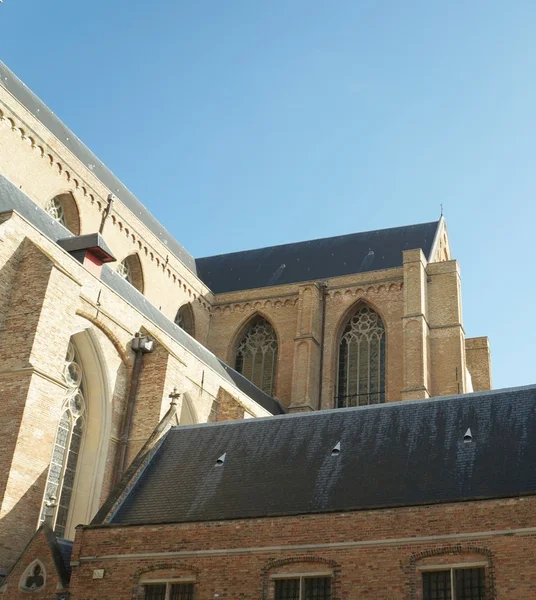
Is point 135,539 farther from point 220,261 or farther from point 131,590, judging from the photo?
point 220,261

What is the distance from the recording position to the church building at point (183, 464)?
13562 millimetres

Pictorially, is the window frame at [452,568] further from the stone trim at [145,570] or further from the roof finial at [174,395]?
the roof finial at [174,395]

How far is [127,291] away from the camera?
2452 cm

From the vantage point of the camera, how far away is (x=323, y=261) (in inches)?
1457

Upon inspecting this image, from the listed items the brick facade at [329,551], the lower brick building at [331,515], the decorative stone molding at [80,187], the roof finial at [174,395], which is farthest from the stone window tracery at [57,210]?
the brick facade at [329,551]

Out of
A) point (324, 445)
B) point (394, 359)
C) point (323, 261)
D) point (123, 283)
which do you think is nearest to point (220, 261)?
point (323, 261)

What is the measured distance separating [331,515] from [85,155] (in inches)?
806

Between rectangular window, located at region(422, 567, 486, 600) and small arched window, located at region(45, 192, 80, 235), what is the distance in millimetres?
18947

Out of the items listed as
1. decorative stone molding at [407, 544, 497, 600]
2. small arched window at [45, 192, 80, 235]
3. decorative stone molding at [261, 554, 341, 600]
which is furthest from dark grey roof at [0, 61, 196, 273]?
decorative stone molding at [407, 544, 497, 600]

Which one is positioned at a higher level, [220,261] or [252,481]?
[220,261]

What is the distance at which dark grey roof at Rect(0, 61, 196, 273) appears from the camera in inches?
1061

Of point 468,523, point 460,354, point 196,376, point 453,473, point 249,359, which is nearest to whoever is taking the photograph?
point 468,523

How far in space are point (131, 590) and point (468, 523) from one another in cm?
628

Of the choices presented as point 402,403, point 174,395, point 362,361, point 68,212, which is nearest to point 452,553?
point 402,403
